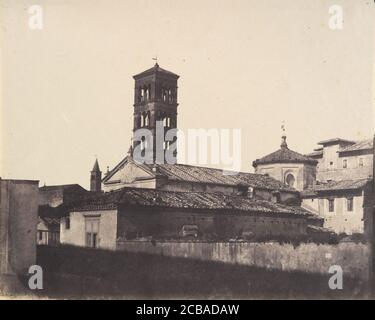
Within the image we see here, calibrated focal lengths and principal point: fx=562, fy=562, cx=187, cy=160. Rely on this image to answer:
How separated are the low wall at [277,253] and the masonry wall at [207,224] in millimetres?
1214

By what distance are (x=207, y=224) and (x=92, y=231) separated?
5120 mm

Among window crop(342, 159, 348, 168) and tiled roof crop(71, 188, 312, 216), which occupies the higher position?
window crop(342, 159, 348, 168)

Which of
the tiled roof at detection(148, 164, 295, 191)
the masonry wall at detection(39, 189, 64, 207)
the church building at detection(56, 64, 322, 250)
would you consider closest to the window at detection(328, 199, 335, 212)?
the church building at detection(56, 64, 322, 250)

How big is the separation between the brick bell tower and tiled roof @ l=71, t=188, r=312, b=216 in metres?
6.72

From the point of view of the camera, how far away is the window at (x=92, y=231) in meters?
21.3

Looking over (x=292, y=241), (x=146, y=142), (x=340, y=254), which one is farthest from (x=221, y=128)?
(x=146, y=142)

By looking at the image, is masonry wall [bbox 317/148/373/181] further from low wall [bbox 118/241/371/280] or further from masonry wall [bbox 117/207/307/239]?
low wall [bbox 118/241/371/280]

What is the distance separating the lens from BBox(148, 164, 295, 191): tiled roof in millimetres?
29406

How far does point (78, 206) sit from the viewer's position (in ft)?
74.9

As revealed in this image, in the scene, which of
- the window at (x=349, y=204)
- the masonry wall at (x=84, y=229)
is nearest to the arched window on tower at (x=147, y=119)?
the masonry wall at (x=84, y=229)

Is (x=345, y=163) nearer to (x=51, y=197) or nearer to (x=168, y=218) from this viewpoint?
(x=168, y=218)

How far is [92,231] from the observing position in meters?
21.6

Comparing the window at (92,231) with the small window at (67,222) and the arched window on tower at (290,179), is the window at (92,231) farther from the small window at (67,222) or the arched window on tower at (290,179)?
the arched window on tower at (290,179)

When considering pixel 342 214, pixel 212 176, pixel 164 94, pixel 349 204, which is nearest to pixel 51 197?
pixel 164 94
